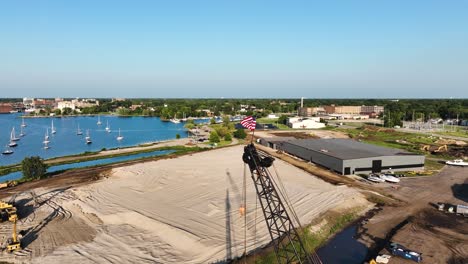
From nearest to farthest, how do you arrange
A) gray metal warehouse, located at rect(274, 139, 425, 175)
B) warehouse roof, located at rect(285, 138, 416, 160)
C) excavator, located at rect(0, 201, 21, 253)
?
excavator, located at rect(0, 201, 21, 253)
gray metal warehouse, located at rect(274, 139, 425, 175)
warehouse roof, located at rect(285, 138, 416, 160)

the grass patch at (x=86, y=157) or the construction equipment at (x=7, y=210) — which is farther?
the grass patch at (x=86, y=157)

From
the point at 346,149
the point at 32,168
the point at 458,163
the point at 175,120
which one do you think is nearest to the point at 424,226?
the point at 346,149

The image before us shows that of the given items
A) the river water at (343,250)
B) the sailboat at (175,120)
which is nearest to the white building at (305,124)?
the sailboat at (175,120)

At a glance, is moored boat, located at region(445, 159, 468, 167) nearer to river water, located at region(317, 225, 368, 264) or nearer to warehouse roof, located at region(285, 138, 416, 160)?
warehouse roof, located at region(285, 138, 416, 160)

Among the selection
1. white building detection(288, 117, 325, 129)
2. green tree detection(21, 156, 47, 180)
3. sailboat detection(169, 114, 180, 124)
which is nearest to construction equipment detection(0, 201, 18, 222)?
green tree detection(21, 156, 47, 180)

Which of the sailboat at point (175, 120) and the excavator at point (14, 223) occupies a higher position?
the sailboat at point (175, 120)

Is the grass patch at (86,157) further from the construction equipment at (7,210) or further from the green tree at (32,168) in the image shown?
the construction equipment at (7,210)

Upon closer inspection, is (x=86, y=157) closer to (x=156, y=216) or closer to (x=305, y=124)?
(x=156, y=216)
